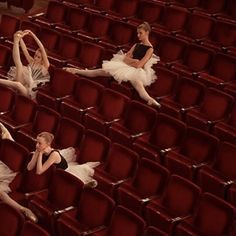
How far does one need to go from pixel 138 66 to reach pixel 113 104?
0.38m

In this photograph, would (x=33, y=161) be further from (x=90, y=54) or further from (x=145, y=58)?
(x=90, y=54)

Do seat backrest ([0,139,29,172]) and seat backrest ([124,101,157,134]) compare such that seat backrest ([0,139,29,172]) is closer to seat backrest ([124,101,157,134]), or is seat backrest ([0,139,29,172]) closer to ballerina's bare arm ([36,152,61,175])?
ballerina's bare arm ([36,152,61,175])

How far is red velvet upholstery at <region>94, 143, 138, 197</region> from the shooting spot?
9.57 feet

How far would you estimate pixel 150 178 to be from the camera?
286 cm

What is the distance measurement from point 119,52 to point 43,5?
6.40 ft

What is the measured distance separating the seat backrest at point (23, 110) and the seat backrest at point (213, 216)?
48.6 inches

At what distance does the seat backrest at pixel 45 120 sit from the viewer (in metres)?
3.32

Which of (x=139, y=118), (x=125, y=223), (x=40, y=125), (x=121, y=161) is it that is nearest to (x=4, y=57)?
(x=40, y=125)

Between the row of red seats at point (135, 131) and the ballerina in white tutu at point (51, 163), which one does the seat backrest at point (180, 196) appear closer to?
the row of red seats at point (135, 131)

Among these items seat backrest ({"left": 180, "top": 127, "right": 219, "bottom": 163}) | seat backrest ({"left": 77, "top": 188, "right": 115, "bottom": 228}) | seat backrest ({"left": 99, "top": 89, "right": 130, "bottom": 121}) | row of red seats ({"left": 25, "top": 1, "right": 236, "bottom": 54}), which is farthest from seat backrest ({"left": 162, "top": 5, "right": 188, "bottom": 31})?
seat backrest ({"left": 77, "top": 188, "right": 115, "bottom": 228})

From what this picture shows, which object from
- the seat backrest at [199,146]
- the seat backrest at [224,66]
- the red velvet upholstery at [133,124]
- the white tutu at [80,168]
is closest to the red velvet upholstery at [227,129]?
the seat backrest at [199,146]

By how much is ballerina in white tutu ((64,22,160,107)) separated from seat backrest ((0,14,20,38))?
98 centimetres

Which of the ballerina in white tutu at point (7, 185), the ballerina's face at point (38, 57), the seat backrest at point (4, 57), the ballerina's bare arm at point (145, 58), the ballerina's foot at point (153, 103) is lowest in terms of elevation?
the ballerina in white tutu at point (7, 185)

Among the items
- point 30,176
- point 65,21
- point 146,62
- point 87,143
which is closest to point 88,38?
point 65,21
